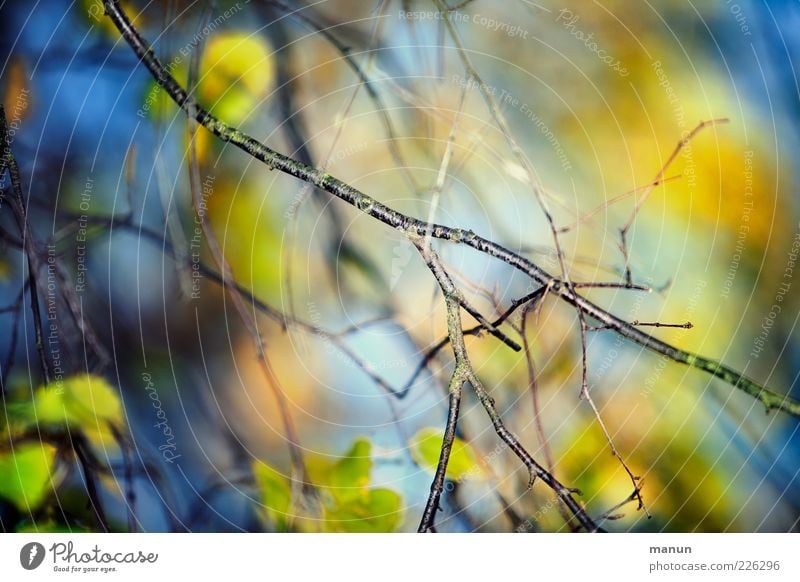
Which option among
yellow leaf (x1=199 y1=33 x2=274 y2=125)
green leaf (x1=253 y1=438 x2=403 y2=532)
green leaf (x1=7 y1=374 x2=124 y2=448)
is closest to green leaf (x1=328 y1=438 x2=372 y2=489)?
green leaf (x1=253 y1=438 x2=403 y2=532)

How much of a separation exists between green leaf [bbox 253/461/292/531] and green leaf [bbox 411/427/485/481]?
5.5 inches

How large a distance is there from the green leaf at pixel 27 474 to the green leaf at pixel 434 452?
388 mm

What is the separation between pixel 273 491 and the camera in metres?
0.61

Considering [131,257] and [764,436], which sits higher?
[131,257]

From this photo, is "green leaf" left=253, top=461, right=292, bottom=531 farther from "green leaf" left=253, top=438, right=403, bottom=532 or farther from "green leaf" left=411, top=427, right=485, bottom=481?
"green leaf" left=411, top=427, right=485, bottom=481

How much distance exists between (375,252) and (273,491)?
0.90ft

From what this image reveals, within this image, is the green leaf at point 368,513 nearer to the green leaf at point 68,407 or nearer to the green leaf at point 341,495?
the green leaf at point 341,495

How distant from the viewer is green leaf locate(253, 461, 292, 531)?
0.60 meters

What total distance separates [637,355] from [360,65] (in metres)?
0.42

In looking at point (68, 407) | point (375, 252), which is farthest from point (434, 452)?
point (68, 407)

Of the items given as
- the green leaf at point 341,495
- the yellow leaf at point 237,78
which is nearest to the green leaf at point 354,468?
the green leaf at point 341,495

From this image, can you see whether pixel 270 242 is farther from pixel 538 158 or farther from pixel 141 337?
pixel 538 158

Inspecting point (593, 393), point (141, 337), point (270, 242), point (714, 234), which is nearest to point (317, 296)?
point (270, 242)

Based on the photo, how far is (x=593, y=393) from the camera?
61cm
